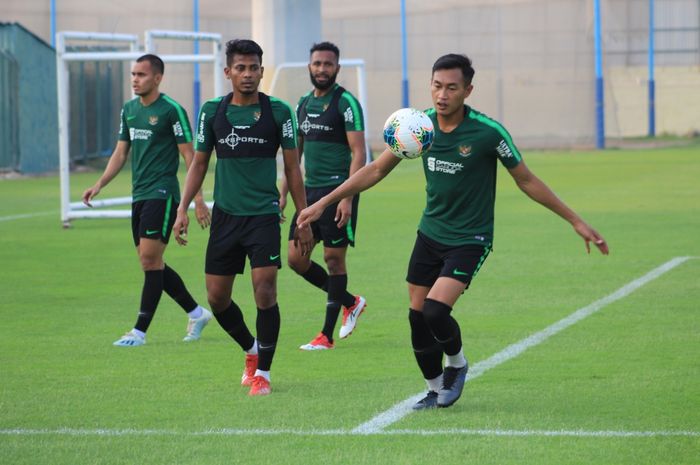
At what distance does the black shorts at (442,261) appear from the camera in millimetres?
7680

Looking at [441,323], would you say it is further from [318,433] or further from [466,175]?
[318,433]

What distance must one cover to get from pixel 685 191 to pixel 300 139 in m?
14.9

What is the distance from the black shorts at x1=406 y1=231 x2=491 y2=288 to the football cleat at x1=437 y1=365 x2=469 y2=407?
20.8 inches

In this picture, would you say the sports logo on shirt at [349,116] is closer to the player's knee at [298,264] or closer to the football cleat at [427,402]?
the player's knee at [298,264]

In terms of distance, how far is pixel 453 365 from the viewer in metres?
7.84

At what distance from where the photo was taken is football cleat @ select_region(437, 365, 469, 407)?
7746 mm

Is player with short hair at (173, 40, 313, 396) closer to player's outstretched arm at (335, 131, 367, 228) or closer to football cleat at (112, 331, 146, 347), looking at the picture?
player's outstretched arm at (335, 131, 367, 228)

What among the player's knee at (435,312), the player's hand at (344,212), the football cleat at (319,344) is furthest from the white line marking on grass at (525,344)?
the player's hand at (344,212)

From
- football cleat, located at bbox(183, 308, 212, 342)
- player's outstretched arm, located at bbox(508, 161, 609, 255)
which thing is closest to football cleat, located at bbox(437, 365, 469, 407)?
player's outstretched arm, located at bbox(508, 161, 609, 255)

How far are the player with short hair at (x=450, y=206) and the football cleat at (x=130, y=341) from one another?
113 inches

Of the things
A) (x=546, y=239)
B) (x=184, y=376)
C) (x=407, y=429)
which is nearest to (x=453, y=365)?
(x=407, y=429)

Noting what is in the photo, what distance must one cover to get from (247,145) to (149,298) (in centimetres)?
242

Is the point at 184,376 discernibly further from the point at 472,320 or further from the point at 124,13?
the point at 124,13

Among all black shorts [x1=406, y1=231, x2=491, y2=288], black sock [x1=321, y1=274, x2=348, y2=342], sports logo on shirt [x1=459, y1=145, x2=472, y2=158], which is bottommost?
black sock [x1=321, y1=274, x2=348, y2=342]
